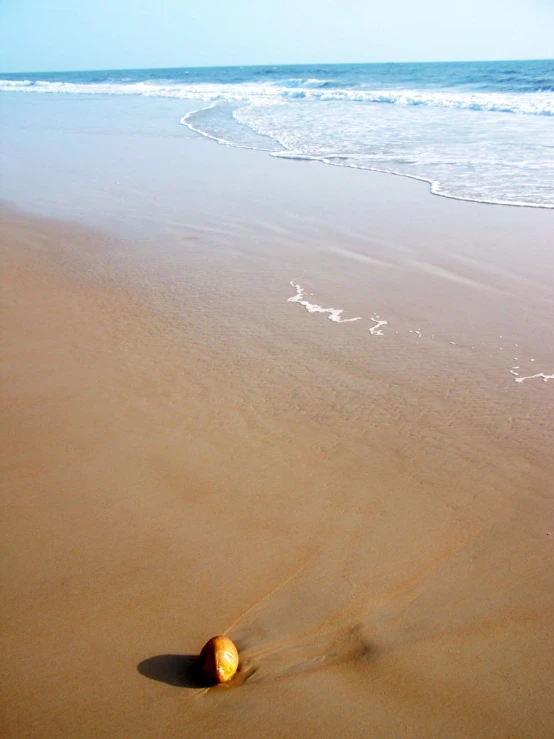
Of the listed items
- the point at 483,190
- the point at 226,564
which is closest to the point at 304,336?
the point at 226,564

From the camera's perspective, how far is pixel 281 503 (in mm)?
2725

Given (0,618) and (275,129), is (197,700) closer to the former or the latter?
(0,618)

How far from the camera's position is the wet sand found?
74.9 inches

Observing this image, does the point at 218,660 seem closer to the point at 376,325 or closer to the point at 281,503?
the point at 281,503

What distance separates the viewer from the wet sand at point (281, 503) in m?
1.90

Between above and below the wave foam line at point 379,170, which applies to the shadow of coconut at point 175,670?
below

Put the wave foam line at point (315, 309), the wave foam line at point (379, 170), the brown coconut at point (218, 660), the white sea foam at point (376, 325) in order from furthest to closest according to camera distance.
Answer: the wave foam line at point (379, 170) < the wave foam line at point (315, 309) < the white sea foam at point (376, 325) < the brown coconut at point (218, 660)

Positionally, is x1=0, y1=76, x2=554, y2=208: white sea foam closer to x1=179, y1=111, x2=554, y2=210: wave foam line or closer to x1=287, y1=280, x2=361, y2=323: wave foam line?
x1=179, y1=111, x2=554, y2=210: wave foam line

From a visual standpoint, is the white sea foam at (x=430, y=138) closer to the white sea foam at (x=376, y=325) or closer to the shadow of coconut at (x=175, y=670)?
the white sea foam at (x=376, y=325)

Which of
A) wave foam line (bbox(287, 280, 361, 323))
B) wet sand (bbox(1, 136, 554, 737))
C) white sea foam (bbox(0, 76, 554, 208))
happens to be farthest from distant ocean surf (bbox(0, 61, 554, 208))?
wet sand (bbox(1, 136, 554, 737))

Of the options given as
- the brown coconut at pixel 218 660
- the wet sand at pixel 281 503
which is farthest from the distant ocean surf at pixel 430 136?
the brown coconut at pixel 218 660

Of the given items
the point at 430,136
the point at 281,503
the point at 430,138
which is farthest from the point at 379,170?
the point at 281,503

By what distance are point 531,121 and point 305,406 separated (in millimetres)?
15935

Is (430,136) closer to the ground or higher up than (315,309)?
higher up
